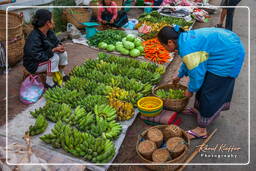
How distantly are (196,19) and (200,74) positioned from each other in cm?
623

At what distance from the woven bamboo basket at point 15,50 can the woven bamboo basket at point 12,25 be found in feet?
0.34

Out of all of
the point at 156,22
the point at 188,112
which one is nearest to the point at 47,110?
the point at 188,112

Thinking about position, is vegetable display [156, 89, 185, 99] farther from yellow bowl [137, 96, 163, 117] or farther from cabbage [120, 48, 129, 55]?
cabbage [120, 48, 129, 55]

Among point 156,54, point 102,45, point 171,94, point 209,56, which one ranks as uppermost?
point 209,56

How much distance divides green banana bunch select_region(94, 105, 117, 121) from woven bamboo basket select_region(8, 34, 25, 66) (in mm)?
2596

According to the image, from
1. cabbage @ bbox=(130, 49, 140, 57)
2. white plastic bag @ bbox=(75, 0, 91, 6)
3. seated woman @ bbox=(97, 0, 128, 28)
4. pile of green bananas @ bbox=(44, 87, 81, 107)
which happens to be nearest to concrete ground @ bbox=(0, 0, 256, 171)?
pile of green bananas @ bbox=(44, 87, 81, 107)

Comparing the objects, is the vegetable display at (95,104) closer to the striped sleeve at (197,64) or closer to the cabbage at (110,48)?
the cabbage at (110,48)

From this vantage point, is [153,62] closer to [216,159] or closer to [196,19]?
[216,159]

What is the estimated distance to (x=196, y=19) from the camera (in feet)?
29.8

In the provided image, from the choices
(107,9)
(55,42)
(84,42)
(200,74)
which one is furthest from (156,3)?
(200,74)

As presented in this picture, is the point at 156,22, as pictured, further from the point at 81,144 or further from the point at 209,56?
the point at 81,144

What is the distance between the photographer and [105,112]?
4055 mm

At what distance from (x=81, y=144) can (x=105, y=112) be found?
2.59 feet

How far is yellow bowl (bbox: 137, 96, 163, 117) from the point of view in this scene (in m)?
3.85
